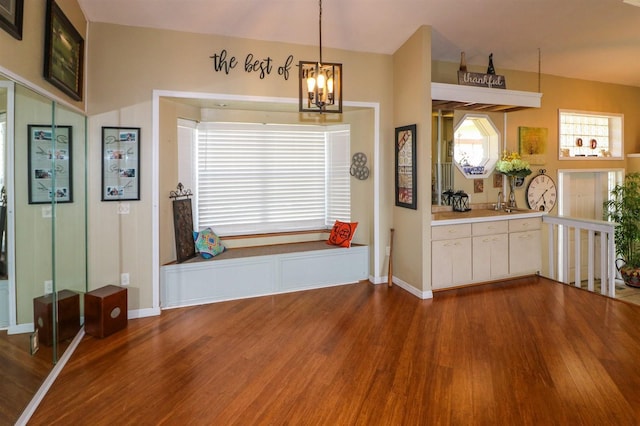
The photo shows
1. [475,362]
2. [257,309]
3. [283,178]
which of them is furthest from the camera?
[283,178]

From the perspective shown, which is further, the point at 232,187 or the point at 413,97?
the point at 232,187

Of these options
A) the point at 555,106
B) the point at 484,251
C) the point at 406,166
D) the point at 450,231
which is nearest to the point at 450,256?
the point at 450,231

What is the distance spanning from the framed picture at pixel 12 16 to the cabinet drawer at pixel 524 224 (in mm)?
5062

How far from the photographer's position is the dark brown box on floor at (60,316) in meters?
2.46

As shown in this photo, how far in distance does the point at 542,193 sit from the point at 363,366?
180 inches

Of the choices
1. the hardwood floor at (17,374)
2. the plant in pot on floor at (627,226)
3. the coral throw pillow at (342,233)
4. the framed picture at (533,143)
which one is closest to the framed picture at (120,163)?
the hardwood floor at (17,374)

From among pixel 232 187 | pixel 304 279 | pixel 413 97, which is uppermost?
pixel 413 97

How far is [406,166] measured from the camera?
436 cm

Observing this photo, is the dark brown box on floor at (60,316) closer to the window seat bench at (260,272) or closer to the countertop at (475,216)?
the window seat bench at (260,272)

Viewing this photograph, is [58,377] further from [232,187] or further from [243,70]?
[243,70]

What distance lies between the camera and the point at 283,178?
486 centimetres

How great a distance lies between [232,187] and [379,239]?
2.00 meters

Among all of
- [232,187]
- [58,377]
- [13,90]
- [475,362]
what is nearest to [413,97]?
[232,187]

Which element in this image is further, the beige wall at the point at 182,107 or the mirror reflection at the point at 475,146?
the mirror reflection at the point at 475,146
